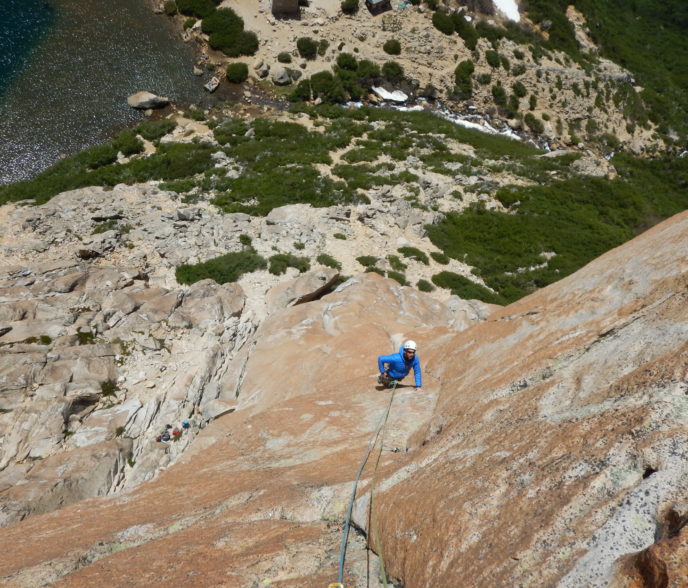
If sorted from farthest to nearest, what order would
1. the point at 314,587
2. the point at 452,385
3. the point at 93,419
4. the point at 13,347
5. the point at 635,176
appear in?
the point at 635,176 → the point at 13,347 → the point at 93,419 → the point at 452,385 → the point at 314,587

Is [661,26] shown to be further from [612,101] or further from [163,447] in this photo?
[163,447]

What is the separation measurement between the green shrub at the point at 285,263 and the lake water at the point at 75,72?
24.7 meters

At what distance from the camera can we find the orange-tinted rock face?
15.0 ft

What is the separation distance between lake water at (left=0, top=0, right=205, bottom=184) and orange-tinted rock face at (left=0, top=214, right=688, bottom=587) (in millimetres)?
36336

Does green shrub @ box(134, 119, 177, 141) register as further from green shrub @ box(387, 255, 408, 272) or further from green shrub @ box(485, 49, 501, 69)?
green shrub @ box(485, 49, 501, 69)

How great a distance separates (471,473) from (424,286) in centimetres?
2118

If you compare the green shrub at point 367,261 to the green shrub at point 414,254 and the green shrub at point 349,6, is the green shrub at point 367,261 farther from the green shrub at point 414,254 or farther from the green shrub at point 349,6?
the green shrub at point 349,6

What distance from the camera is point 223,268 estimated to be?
23.5 meters

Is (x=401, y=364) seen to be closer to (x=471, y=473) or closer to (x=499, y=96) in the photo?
(x=471, y=473)

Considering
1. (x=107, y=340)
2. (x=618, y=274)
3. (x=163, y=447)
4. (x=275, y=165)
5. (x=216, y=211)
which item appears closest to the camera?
(x=618, y=274)

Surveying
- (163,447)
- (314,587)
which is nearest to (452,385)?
(314,587)

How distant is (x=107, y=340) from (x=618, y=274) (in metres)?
16.1

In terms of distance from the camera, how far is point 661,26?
8050cm

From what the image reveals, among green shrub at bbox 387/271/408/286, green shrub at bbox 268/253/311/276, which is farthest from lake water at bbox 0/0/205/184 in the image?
green shrub at bbox 387/271/408/286
